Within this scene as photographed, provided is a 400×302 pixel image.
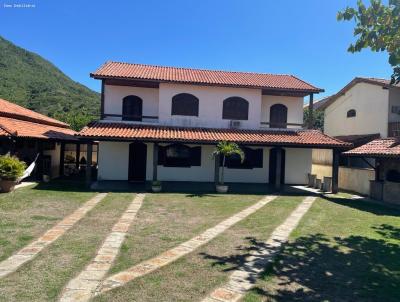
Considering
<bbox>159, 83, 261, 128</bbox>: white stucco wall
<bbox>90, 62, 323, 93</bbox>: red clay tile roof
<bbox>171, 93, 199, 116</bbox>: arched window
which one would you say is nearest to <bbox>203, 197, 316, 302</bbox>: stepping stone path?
<bbox>159, 83, 261, 128</bbox>: white stucco wall

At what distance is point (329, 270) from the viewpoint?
655 cm

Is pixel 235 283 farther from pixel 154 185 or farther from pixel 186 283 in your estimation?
pixel 154 185

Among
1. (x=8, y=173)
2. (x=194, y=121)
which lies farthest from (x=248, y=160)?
(x=8, y=173)

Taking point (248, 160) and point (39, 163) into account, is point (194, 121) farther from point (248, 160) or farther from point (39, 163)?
point (39, 163)

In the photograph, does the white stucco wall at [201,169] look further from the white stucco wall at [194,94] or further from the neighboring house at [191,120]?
the white stucco wall at [194,94]

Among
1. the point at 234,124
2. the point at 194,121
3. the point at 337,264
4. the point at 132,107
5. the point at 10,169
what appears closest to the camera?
the point at 337,264

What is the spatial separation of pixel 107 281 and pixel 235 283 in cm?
211

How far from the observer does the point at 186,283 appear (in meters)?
5.64

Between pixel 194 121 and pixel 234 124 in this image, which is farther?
pixel 234 124

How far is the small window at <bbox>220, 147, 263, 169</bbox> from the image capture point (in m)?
19.9

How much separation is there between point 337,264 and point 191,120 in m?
13.4

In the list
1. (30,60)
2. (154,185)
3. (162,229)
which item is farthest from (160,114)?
(30,60)

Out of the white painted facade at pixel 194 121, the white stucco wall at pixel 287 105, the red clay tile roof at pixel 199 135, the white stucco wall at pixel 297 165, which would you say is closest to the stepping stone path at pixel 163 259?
the red clay tile roof at pixel 199 135

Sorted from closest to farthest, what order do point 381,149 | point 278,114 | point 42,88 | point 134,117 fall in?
point 381,149
point 134,117
point 278,114
point 42,88
